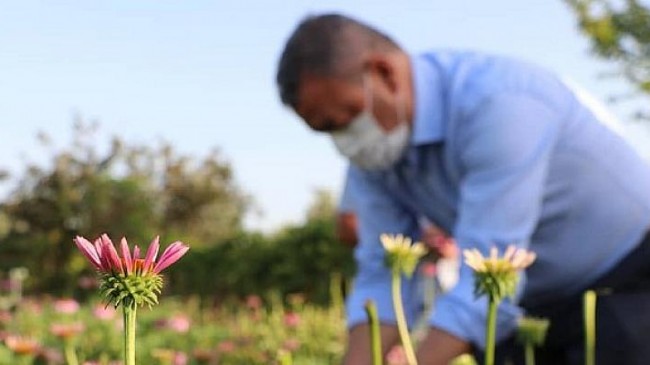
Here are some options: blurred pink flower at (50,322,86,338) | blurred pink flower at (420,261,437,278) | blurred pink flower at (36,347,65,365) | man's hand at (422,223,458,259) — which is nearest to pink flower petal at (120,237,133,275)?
blurred pink flower at (50,322,86,338)

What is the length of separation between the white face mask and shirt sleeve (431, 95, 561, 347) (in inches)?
5.3

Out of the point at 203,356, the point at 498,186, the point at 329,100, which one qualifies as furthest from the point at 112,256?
the point at 203,356

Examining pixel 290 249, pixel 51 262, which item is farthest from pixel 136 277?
pixel 51 262

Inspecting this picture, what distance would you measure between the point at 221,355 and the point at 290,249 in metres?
4.90

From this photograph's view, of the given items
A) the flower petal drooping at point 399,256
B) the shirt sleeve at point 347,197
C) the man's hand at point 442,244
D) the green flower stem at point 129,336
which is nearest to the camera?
the green flower stem at point 129,336

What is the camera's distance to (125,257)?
25.5 inches

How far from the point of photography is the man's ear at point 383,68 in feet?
6.03

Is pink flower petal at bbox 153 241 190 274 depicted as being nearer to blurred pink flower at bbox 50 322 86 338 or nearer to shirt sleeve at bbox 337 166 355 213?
blurred pink flower at bbox 50 322 86 338

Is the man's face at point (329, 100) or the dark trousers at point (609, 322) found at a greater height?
the man's face at point (329, 100)

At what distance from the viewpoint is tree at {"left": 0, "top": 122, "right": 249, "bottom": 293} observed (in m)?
13.1

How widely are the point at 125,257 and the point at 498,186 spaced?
1.07 metres

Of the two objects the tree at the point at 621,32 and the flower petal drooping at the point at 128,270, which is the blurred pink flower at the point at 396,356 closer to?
the flower petal drooping at the point at 128,270

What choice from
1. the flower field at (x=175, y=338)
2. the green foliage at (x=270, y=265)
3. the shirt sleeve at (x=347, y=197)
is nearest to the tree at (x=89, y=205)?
the green foliage at (x=270, y=265)

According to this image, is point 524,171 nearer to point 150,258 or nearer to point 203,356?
point 150,258
